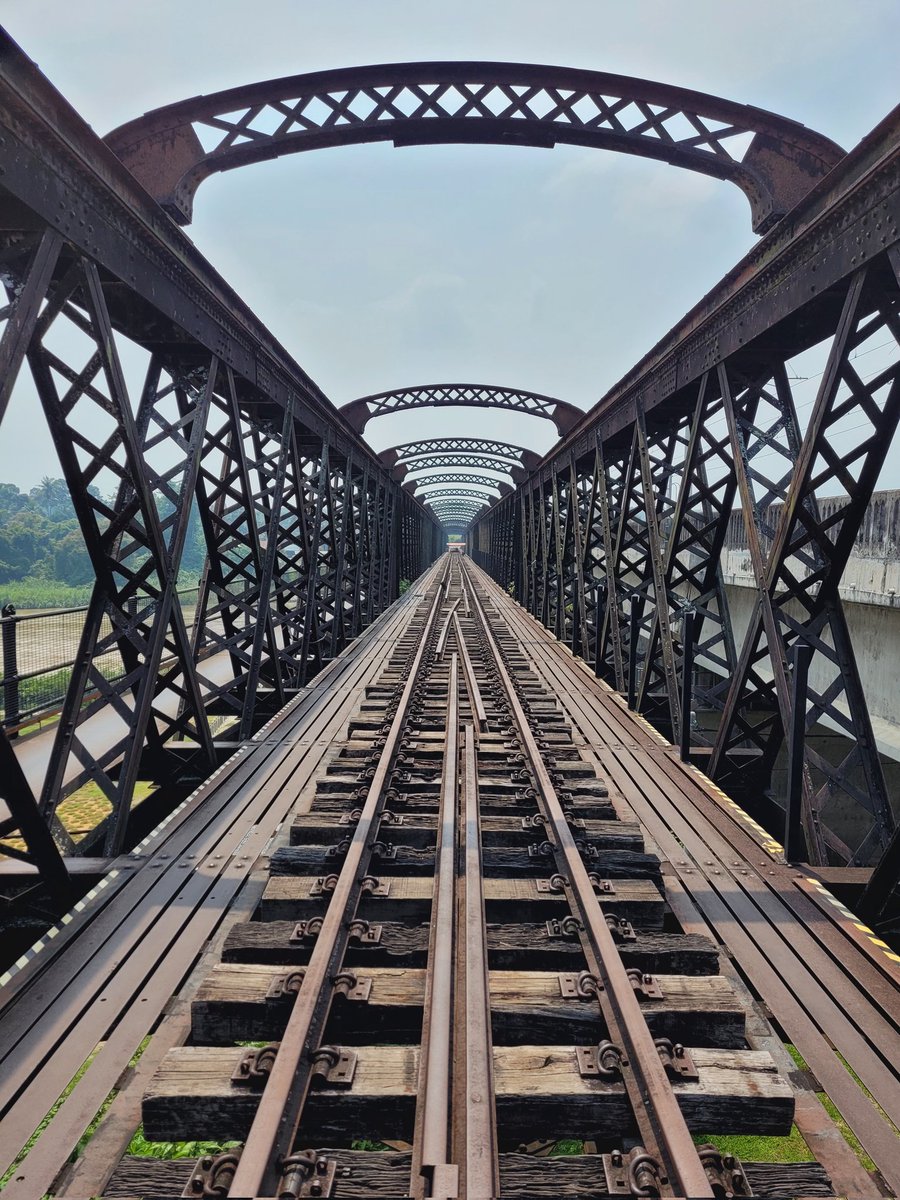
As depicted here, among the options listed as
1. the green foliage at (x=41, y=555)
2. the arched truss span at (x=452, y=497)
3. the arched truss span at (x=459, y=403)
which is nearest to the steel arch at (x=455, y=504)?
the arched truss span at (x=452, y=497)

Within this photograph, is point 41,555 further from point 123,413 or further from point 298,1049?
point 298,1049

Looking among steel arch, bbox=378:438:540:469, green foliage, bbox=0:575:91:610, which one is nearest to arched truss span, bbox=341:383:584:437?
steel arch, bbox=378:438:540:469

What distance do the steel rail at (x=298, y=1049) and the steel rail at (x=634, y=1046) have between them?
1147mm

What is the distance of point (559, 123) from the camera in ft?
20.6

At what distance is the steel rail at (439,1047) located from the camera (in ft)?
6.32

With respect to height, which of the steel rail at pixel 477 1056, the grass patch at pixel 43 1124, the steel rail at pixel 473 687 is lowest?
the grass patch at pixel 43 1124

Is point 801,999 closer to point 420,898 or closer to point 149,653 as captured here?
point 420,898

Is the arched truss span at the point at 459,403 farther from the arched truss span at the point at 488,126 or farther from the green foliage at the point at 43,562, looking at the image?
the green foliage at the point at 43,562

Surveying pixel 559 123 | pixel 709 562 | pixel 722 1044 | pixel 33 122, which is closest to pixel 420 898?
pixel 722 1044

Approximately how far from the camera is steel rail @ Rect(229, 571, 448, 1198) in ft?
6.36

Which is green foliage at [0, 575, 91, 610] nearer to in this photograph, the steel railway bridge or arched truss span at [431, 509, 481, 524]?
arched truss span at [431, 509, 481, 524]

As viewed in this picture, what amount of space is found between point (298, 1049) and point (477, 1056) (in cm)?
65

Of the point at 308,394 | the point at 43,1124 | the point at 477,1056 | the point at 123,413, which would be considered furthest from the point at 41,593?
the point at 477,1056

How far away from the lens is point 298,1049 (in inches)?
93.2
